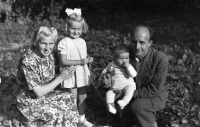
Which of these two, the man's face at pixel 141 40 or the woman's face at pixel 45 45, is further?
the man's face at pixel 141 40

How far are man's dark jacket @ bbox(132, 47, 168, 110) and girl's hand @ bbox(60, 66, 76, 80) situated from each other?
700 millimetres

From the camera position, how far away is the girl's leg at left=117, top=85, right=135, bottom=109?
4.00 metres

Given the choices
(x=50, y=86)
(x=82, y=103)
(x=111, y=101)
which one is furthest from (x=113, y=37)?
(x=50, y=86)

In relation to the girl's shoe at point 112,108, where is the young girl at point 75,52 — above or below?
above

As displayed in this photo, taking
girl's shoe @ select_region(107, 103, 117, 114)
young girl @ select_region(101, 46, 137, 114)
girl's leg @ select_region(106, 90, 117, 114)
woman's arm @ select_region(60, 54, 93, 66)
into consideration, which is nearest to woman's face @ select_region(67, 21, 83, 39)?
woman's arm @ select_region(60, 54, 93, 66)

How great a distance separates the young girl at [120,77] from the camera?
4066 millimetres

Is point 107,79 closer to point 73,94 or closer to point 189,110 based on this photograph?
point 73,94

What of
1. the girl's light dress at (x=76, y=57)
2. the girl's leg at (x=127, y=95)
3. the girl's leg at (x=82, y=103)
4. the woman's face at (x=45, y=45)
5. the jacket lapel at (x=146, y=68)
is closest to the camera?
the woman's face at (x=45, y=45)

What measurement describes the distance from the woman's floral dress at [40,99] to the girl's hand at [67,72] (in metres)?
0.23

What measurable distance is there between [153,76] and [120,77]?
38cm

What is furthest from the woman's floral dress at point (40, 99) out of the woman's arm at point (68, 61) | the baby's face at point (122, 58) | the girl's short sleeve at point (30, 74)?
the baby's face at point (122, 58)

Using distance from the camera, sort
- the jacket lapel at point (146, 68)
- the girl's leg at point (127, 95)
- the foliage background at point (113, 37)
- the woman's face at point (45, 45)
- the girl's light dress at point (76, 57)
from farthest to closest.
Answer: the foliage background at point (113, 37) < the girl's light dress at point (76, 57) < the jacket lapel at point (146, 68) < the girl's leg at point (127, 95) < the woman's face at point (45, 45)

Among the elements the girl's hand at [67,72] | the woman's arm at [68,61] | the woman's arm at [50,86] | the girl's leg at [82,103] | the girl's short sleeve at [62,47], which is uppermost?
the girl's short sleeve at [62,47]

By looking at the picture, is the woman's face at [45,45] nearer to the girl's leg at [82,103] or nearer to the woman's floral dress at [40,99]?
the woman's floral dress at [40,99]
